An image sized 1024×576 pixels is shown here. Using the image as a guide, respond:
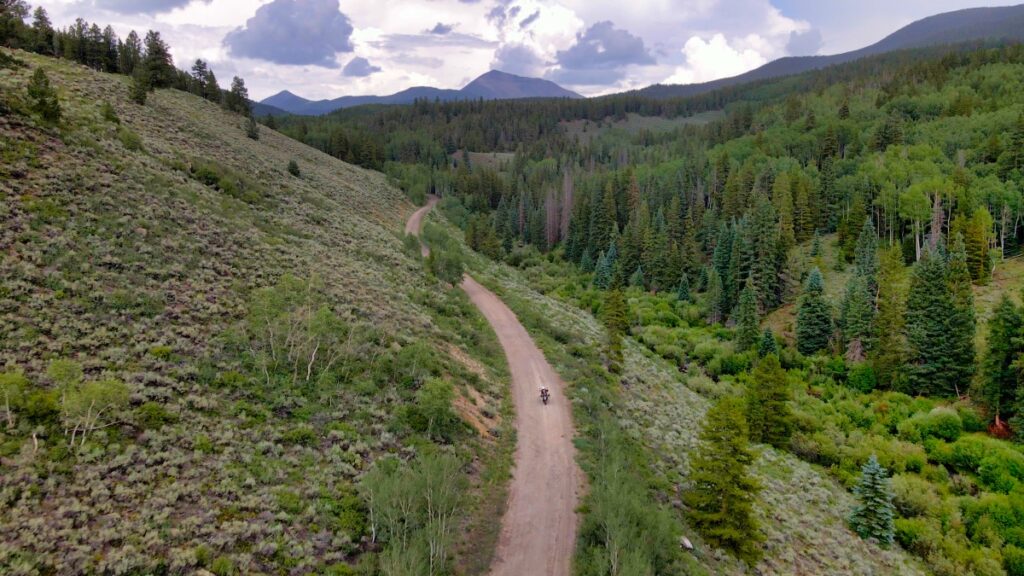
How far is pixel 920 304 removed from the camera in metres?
47.1

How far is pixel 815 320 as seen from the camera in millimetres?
54969

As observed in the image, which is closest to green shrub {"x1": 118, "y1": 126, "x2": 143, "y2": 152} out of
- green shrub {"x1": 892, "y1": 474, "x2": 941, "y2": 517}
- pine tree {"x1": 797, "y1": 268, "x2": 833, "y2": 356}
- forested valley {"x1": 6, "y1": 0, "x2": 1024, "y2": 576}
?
forested valley {"x1": 6, "y1": 0, "x2": 1024, "y2": 576}

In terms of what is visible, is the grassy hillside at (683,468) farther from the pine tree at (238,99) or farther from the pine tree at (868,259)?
the pine tree at (238,99)

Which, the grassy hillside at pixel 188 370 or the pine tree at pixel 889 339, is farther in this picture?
the pine tree at pixel 889 339

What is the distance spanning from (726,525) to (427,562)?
1391cm

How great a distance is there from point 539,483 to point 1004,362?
41394 mm

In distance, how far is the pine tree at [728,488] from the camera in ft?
69.9

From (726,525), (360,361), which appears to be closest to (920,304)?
(726,525)

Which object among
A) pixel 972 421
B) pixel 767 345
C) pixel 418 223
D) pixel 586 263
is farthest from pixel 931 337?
pixel 418 223

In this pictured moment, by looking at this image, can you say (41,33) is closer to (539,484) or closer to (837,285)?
(539,484)

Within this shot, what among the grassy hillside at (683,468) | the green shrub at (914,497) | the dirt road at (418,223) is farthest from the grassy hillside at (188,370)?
the green shrub at (914,497)

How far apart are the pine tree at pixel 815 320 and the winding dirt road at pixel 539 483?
3642 centimetres

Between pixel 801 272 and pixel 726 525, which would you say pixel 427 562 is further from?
pixel 801 272

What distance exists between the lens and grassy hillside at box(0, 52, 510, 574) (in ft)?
41.8
